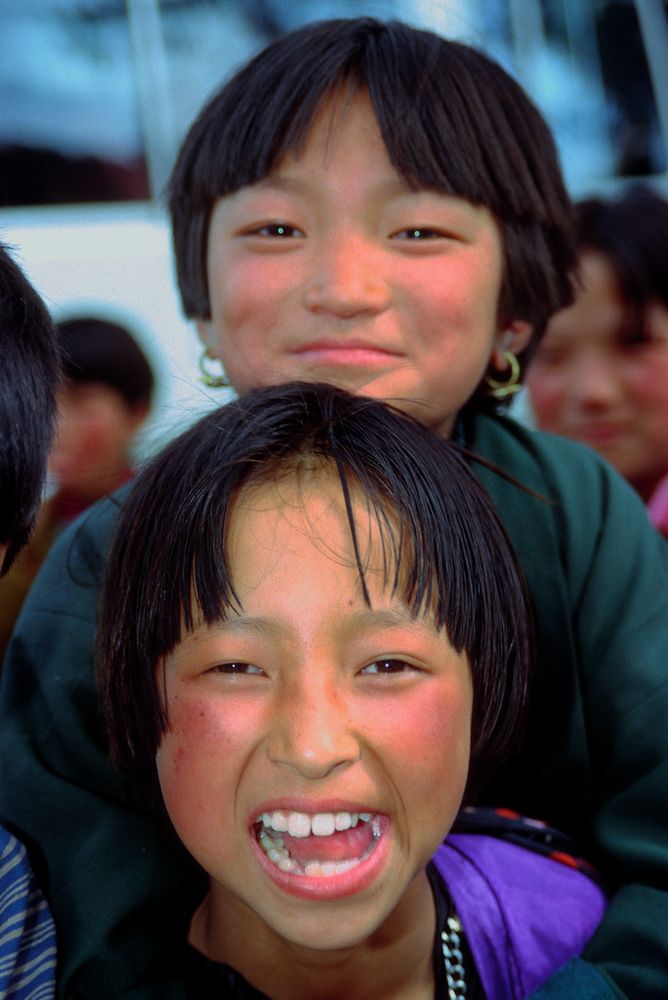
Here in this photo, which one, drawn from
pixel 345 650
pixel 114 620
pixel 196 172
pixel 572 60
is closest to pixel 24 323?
pixel 114 620

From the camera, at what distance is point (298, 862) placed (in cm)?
92

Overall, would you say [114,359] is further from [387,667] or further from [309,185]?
[387,667]

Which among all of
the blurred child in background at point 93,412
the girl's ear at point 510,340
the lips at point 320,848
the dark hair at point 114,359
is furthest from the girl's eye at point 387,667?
the dark hair at point 114,359

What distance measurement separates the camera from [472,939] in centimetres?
108

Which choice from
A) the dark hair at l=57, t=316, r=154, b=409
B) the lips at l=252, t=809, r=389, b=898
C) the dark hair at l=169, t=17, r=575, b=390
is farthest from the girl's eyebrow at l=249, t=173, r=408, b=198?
the dark hair at l=57, t=316, r=154, b=409

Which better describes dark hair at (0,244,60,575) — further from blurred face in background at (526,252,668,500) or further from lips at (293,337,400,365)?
blurred face in background at (526,252,668,500)

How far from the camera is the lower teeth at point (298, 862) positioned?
0.91 metres

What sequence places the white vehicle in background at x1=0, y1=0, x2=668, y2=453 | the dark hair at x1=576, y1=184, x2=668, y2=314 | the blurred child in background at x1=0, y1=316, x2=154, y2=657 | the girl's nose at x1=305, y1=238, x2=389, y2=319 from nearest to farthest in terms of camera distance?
the girl's nose at x1=305, y1=238, x2=389, y2=319, the dark hair at x1=576, y1=184, x2=668, y2=314, the blurred child in background at x1=0, y1=316, x2=154, y2=657, the white vehicle in background at x1=0, y1=0, x2=668, y2=453

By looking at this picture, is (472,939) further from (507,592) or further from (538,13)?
(538,13)

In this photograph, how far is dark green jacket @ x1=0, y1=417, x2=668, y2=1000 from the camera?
1051 millimetres

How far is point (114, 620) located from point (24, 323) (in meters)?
0.25

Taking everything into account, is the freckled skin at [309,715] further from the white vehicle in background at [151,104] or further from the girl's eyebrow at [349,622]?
the white vehicle in background at [151,104]

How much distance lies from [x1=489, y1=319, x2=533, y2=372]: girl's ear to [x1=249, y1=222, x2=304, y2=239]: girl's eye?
312 mm

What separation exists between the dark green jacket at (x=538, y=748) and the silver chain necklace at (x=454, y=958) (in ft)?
0.29
